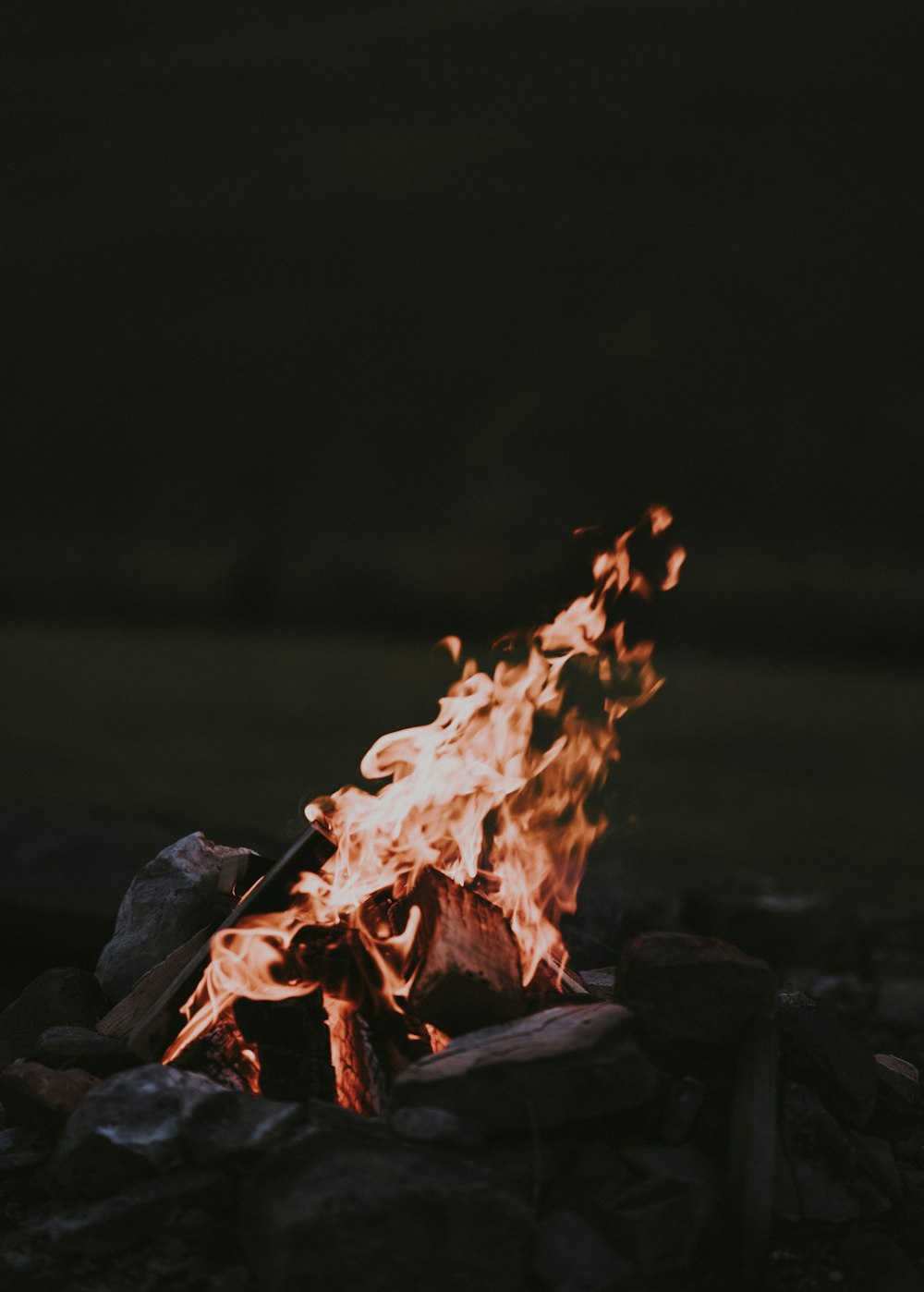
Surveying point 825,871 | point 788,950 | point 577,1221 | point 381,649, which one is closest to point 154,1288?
point 577,1221

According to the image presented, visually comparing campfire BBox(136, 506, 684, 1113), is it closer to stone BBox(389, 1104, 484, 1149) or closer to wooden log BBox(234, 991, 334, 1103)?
wooden log BBox(234, 991, 334, 1103)

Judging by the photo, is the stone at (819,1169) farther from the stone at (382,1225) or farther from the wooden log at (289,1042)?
the wooden log at (289,1042)

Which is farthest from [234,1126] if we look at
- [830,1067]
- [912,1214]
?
[912,1214]

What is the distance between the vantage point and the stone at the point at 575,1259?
2.61 m

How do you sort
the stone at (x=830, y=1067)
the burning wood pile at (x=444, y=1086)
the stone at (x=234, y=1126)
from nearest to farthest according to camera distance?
the burning wood pile at (x=444, y=1086) → the stone at (x=234, y=1126) → the stone at (x=830, y=1067)

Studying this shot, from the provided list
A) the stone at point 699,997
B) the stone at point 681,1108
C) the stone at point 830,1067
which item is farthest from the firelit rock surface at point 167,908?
the stone at point 830,1067

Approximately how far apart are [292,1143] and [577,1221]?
22.9 inches

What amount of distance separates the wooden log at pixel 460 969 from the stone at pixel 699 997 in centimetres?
28

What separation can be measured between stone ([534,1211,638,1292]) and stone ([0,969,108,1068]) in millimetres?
1565

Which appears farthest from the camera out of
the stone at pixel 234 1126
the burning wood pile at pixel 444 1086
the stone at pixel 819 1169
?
the stone at pixel 819 1169

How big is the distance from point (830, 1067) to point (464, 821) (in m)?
1.05

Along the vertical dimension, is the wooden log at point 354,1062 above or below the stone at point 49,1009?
below

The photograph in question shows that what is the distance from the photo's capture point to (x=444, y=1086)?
8.98 ft

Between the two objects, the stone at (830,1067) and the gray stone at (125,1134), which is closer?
the gray stone at (125,1134)
